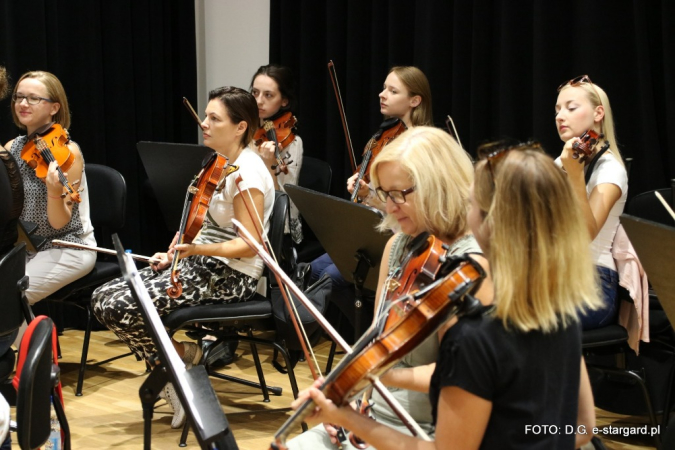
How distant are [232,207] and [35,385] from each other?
128 cm

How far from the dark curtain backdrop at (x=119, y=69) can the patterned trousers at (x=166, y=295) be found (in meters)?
1.58

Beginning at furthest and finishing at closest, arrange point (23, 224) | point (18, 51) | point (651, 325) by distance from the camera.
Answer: point (18, 51) → point (23, 224) → point (651, 325)

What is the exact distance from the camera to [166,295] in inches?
108

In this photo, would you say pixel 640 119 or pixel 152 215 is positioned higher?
pixel 640 119

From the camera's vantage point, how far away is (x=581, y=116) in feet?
8.61

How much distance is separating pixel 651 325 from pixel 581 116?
2.42 feet

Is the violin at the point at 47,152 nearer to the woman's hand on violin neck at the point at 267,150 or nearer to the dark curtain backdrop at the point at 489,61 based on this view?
the woman's hand on violin neck at the point at 267,150

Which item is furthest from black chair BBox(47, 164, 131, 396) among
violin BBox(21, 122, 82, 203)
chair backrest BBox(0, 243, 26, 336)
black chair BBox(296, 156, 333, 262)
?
chair backrest BBox(0, 243, 26, 336)

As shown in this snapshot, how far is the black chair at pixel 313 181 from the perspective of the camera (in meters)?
3.85

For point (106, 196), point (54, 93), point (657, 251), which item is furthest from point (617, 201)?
point (54, 93)

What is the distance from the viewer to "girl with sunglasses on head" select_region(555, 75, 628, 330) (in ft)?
8.21

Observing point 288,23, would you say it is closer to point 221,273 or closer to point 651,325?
point 221,273

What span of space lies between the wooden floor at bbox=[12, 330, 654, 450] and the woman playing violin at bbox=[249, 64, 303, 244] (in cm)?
81

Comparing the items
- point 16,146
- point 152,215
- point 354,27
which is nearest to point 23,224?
point 16,146
